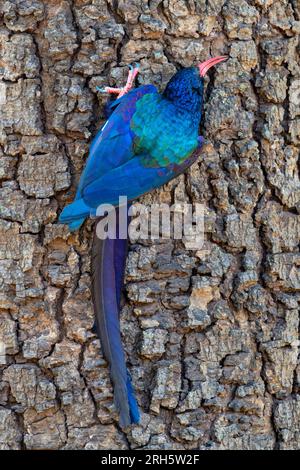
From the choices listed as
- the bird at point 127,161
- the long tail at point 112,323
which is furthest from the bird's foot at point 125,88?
the long tail at point 112,323

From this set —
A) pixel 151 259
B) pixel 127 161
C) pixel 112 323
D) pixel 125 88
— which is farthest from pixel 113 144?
pixel 112 323

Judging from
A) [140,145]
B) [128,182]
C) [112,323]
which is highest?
[140,145]

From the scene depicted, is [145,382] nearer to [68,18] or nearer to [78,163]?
[78,163]

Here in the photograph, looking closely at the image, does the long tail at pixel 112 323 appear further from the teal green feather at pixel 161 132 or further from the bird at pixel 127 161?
the teal green feather at pixel 161 132

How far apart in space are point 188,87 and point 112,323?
65 cm

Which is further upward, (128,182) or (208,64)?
(208,64)

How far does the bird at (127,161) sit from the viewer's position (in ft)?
7.36

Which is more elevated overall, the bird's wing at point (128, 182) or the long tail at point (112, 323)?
the bird's wing at point (128, 182)

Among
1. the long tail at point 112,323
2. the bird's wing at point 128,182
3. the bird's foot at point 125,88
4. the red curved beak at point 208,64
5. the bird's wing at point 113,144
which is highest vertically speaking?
the red curved beak at point 208,64

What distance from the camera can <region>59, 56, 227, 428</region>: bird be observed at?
7.36 ft

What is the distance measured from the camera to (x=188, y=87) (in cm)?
226

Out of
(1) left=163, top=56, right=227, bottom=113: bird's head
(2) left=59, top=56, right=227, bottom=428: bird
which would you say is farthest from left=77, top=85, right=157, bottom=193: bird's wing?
(1) left=163, top=56, right=227, bottom=113: bird's head

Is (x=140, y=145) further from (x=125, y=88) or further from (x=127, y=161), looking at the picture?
(x=125, y=88)

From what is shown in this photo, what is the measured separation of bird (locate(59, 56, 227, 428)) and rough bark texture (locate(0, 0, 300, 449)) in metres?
0.04
